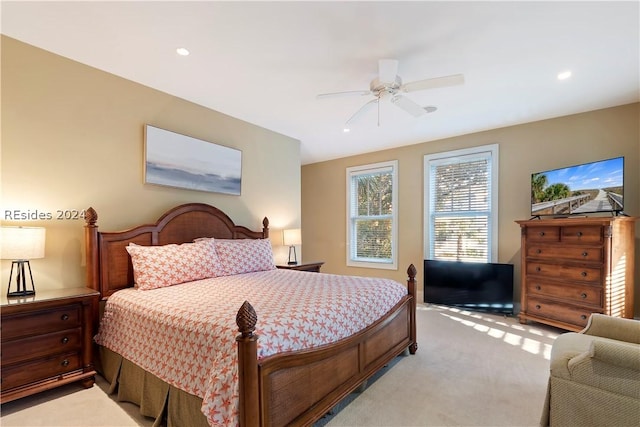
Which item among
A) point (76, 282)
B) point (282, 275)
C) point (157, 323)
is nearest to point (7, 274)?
point (76, 282)

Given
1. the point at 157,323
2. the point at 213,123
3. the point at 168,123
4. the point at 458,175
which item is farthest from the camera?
the point at 458,175

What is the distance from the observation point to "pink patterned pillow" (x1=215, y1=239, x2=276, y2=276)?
128 inches

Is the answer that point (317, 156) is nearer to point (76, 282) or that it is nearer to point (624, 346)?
point (76, 282)

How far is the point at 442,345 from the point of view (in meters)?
3.10

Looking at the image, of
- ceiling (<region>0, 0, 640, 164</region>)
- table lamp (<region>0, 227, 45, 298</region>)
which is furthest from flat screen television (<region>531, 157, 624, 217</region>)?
table lamp (<region>0, 227, 45, 298</region>)

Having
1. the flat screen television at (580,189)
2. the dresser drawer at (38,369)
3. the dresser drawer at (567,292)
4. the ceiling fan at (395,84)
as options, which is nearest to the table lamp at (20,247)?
the dresser drawer at (38,369)

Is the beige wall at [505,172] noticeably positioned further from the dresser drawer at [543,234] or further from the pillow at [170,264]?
the pillow at [170,264]

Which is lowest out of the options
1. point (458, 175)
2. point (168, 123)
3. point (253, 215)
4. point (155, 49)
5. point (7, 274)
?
point (7, 274)

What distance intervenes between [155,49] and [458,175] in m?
4.24

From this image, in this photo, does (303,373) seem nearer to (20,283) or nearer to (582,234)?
(20,283)

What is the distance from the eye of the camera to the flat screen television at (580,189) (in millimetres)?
3199

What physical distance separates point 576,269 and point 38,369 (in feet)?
15.9

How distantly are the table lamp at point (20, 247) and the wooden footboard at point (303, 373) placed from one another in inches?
74.2

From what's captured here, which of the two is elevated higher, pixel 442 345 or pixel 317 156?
pixel 317 156
